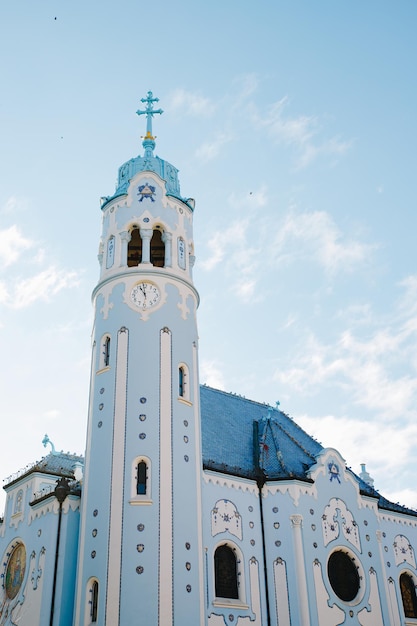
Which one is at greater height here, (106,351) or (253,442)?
(106,351)

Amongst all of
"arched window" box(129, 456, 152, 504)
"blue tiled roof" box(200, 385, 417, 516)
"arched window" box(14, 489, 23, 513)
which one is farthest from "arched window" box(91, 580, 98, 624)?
"arched window" box(14, 489, 23, 513)

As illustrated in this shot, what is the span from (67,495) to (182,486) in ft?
16.2

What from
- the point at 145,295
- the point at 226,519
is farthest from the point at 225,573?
the point at 145,295

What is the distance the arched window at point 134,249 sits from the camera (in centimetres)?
3139

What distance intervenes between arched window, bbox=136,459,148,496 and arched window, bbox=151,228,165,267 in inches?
442

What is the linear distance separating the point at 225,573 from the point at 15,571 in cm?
934

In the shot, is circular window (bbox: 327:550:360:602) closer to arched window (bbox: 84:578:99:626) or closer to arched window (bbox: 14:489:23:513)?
arched window (bbox: 84:578:99:626)

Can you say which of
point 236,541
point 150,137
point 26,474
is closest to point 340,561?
point 236,541

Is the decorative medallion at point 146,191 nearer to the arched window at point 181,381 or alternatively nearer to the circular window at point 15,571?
the arched window at point 181,381

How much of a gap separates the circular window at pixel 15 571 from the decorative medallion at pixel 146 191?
17.1m

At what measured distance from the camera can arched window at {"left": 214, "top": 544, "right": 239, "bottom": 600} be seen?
25656mm

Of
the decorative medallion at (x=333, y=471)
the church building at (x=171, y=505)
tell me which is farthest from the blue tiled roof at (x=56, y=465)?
the decorative medallion at (x=333, y=471)

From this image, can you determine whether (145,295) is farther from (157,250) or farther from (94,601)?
(94,601)

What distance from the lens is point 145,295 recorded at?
29.0 metres
